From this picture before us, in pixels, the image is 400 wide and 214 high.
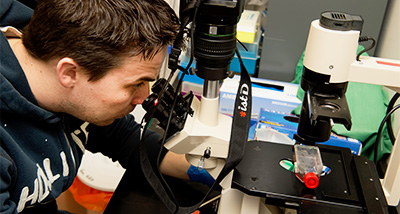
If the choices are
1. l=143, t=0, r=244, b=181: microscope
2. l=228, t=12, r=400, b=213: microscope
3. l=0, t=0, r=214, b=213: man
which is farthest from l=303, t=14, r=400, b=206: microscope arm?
l=0, t=0, r=214, b=213: man

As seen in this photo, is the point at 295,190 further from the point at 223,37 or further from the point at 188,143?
the point at 223,37

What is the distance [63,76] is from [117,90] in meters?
0.13

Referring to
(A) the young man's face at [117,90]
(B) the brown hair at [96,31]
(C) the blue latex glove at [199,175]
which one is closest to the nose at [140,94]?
(A) the young man's face at [117,90]

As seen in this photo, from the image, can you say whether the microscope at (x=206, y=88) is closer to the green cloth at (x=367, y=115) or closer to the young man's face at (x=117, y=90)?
the young man's face at (x=117, y=90)

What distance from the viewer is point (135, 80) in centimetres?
100

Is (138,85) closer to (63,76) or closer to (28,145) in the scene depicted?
(63,76)

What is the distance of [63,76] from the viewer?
96 centimetres

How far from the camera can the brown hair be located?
2.95ft

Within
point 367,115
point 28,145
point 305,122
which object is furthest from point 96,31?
Result: point 367,115

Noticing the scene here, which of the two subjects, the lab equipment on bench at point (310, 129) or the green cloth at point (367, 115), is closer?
the lab equipment on bench at point (310, 129)

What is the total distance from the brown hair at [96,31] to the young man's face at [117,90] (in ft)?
0.08

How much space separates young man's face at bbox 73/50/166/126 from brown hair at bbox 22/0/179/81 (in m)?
0.02

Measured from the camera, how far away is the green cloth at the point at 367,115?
4.82 ft

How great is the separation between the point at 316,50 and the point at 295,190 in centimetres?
35
